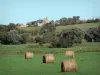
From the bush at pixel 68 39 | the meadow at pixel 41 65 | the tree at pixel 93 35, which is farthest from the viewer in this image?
the tree at pixel 93 35

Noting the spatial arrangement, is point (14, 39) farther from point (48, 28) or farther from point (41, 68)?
point (41, 68)

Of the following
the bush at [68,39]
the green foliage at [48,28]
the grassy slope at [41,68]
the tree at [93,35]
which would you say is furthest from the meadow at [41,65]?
the green foliage at [48,28]

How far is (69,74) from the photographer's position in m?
21.2

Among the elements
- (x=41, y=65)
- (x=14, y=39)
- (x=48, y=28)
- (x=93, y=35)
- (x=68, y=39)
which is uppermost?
(x=48, y=28)

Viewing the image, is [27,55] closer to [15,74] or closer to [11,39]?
[15,74]

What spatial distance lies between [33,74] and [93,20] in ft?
519

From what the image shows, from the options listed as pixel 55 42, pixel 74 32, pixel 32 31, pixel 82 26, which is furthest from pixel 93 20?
pixel 55 42

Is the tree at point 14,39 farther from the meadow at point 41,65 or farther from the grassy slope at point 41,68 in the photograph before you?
the grassy slope at point 41,68

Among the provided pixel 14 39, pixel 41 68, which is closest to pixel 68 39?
pixel 14 39

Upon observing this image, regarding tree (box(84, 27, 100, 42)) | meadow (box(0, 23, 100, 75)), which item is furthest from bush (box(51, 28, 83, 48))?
meadow (box(0, 23, 100, 75))

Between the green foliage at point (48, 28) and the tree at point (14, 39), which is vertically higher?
the green foliage at point (48, 28)

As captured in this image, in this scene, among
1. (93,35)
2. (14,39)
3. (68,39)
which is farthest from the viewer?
(93,35)

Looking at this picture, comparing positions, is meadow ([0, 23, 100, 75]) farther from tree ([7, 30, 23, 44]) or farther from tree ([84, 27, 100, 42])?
tree ([84, 27, 100, 42])

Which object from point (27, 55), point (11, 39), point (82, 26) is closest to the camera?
point (27, 55)
